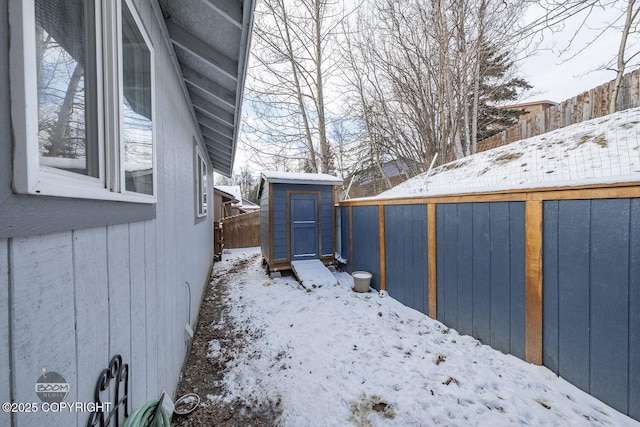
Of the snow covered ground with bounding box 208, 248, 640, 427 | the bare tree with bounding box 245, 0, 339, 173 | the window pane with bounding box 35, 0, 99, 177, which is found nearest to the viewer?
the window pane with bounding box 35, 0, 99, 177

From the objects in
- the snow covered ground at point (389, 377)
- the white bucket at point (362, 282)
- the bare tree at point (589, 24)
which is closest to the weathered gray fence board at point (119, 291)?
the snow covered ground at point (389, 377)

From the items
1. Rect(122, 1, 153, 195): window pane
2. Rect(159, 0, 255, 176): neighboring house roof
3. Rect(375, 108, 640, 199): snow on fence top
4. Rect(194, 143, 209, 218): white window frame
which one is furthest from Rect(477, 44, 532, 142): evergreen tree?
Rect(122, 1, 153, 195): window pane

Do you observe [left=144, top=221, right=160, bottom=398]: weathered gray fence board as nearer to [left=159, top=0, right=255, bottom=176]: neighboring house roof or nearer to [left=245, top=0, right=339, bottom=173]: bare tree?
[left=159, top=0, right=255, bottom=176]: neighboring house roof

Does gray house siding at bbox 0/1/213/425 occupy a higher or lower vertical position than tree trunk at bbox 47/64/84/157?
lower

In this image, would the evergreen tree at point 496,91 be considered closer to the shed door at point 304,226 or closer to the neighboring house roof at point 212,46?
the shed door at point 304,226

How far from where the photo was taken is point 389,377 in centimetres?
241

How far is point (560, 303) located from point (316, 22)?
37.3 feet

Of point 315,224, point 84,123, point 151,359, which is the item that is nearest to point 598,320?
point 151,359

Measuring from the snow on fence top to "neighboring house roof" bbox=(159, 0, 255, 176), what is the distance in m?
2.79

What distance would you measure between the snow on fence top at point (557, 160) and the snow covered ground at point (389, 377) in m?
1.75

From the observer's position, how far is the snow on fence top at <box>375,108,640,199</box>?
367cm

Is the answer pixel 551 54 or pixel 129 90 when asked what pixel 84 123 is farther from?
pixel 551 54

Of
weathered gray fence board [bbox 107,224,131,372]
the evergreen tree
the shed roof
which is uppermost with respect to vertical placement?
the evergreen tree

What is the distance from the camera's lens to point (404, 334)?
10.5 feet
